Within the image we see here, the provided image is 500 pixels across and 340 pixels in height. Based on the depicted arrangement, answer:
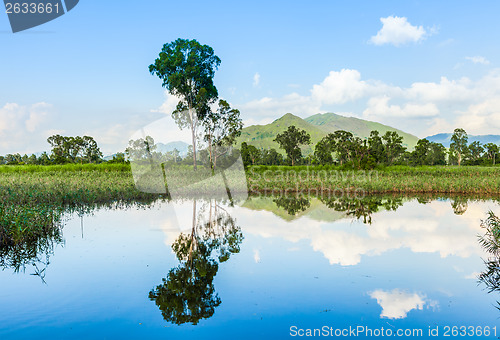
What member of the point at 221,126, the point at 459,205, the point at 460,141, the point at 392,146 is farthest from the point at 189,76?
the point at 460,141

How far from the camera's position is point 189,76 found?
39.0 m

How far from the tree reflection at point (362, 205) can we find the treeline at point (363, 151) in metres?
18.6

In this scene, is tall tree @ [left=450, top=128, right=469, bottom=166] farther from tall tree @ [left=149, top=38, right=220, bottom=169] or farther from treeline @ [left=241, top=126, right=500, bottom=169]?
tall tree @ [left=149, top=38, right=220, bottom=169]

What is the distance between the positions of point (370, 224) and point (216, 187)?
17.0m

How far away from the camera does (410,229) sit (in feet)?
49.7

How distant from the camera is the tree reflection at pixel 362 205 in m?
18.8

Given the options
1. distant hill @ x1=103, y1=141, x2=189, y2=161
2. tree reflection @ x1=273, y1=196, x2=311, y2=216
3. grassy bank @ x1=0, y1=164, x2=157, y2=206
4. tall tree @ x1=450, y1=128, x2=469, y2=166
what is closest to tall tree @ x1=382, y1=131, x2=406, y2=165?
tall tree @ x1=450, y1=128, x2=469, y2=166

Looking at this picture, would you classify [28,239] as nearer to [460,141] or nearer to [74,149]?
[74,149]

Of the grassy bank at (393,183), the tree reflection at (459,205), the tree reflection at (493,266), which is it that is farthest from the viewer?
the grassy bank at (393,183)

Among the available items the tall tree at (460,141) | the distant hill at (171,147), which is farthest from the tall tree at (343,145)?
the tall tree at (460,141)

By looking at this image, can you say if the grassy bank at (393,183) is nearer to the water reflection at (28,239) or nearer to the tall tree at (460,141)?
the water reflection at (28,239)

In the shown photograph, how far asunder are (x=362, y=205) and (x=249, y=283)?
15.7m

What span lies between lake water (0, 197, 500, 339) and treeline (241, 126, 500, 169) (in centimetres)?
3167

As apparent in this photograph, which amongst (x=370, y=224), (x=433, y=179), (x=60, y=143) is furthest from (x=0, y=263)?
(x=60, y=143)
